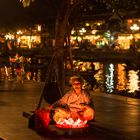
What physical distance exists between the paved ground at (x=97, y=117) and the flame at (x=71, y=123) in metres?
0.26

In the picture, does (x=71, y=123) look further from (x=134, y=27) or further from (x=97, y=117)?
(x=134, y=27)

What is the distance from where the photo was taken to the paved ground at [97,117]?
479 inches

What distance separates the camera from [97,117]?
14.5m

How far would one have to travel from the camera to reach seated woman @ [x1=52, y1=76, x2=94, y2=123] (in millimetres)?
11609

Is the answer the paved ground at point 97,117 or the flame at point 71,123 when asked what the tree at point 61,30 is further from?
the flame at point 71,123

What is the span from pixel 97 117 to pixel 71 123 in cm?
287

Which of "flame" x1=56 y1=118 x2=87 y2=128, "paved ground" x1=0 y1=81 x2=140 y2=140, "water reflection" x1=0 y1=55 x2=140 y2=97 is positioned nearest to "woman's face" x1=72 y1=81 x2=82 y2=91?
"flame" x1=56 y1=118 x2=87 y2=128

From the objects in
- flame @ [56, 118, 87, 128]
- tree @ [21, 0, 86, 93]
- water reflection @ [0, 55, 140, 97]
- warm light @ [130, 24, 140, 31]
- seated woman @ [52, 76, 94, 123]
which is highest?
warm light @ [130, 24, 140, 31]

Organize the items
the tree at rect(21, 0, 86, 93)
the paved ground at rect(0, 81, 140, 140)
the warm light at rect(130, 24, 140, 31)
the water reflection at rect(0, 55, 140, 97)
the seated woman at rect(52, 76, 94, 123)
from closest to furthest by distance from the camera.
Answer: the seated woman at rect(52, 76, 94, 123)
the paved ground at rect(0, 81, 140, 140)
the tree at rect(21, 0, 86, 93)
the water reflection at rect(0, 55, 140, 97)
the warm light at rect(130, 24, 140, 31)

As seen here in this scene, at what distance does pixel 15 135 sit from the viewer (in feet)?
40.0

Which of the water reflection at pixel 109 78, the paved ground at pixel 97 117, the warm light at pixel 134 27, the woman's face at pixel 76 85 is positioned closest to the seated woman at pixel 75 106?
the woman's face at pixel 76 85

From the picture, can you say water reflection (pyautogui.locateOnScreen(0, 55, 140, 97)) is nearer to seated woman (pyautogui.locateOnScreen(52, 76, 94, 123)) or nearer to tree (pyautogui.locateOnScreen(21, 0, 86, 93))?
tree (pyautogui.locateOnScreen(21, 0, 86, 93))

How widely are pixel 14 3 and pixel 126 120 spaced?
3018 cm

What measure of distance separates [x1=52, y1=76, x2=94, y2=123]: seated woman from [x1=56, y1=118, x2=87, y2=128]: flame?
2.7 inches
